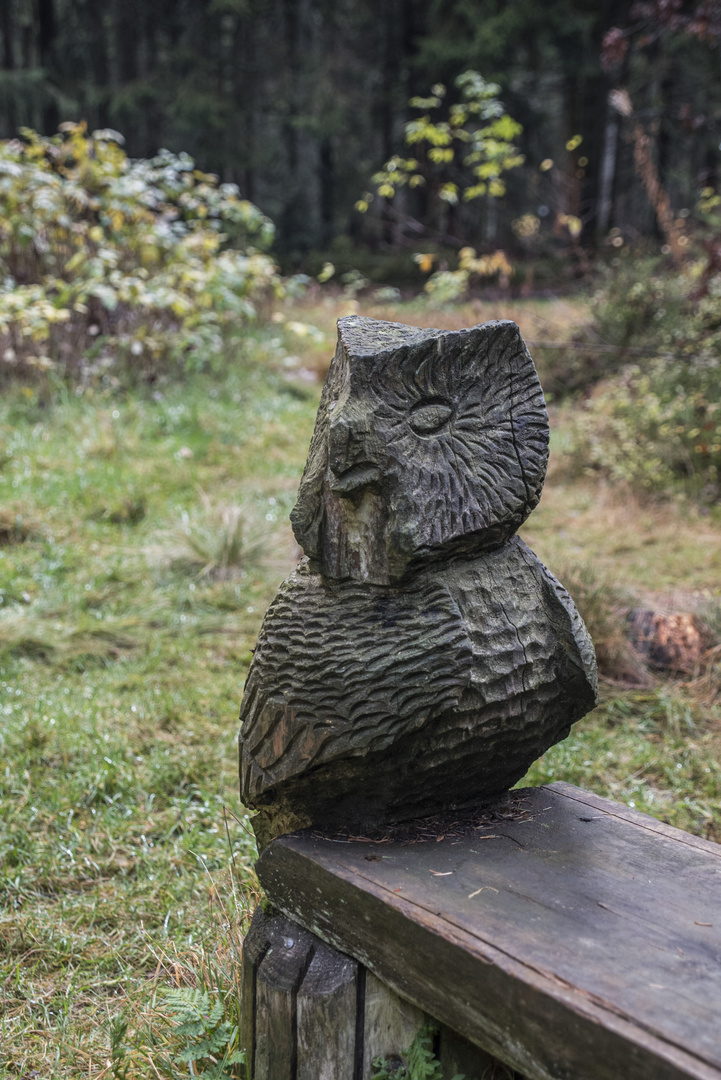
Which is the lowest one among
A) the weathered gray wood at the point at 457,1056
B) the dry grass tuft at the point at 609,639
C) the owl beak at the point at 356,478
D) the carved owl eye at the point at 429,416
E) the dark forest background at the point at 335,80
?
the weathered gray wood at the point at 457,1056

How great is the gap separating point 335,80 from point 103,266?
16986 millimetres

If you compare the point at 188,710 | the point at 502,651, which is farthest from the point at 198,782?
the point at 502,651

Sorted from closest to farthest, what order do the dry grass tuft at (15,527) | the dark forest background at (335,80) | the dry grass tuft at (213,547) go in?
the dry grass tuft at (213,547) → the dry grass tuft at (15,527) → the dark forest background at (335,80)

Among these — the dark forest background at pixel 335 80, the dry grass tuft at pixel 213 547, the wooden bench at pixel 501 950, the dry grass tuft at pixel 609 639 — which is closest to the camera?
the wooden bench at pixel 501 950

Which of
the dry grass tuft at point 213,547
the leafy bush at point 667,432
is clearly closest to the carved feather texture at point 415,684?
the dry grass tuft at point 213,547

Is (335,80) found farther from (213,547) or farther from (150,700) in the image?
(150,700)

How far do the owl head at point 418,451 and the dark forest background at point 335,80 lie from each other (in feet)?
50.8

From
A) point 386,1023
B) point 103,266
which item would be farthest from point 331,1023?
point 103,266

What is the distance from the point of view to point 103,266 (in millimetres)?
7500

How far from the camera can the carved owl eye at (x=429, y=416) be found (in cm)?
165

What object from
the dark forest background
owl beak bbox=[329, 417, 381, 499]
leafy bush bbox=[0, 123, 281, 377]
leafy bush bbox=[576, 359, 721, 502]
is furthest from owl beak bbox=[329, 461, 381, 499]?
the dark forest background

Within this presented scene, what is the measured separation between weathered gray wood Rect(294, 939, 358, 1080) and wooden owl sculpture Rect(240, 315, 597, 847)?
0.29 metres

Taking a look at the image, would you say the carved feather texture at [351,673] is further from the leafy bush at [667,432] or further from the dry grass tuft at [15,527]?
the leafy bush at [667,432]

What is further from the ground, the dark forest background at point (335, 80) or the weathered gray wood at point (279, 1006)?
the dark forest background at point (335, 80)
